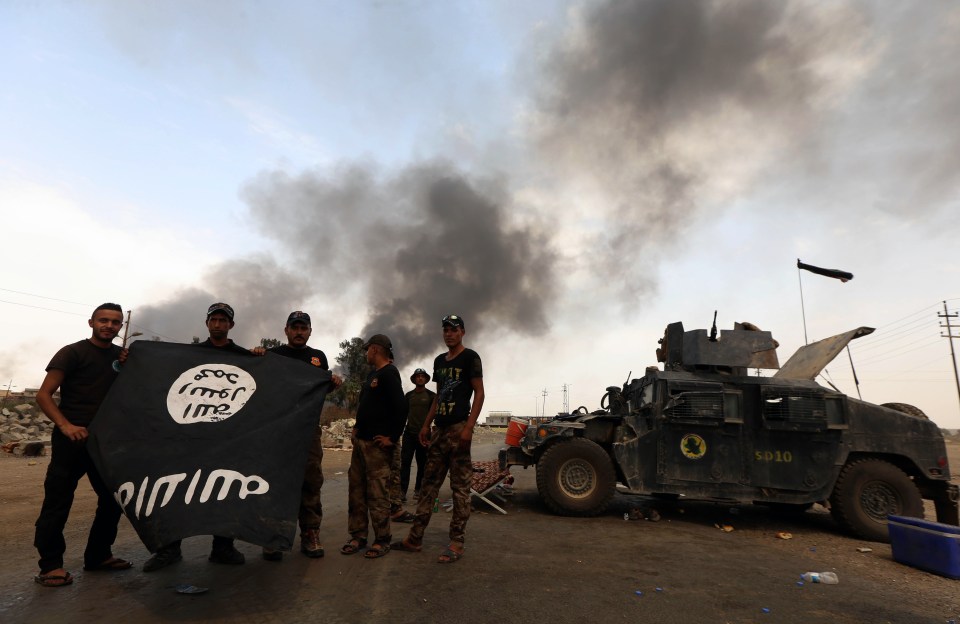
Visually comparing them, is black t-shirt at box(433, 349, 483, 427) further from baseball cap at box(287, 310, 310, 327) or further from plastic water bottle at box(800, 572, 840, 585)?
plastic water bottle at box(800, 572, 840, 585)

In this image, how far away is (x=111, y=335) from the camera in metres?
3.65

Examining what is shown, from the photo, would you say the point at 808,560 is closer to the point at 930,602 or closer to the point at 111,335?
the point at 930,602

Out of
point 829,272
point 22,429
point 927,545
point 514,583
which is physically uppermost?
point 829,272

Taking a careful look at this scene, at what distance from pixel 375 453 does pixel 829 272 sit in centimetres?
949

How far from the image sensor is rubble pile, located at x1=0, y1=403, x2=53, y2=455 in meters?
12.3

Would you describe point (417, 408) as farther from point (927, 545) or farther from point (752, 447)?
point (927, 545)

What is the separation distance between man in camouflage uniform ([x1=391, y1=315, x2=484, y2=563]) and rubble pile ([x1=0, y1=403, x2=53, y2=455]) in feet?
43.6

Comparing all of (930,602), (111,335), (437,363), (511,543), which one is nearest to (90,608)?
(111,335)

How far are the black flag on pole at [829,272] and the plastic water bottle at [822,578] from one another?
6885 millimetres

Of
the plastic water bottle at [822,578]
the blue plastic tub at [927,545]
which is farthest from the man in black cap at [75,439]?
the blue plastic tub at [927,545]

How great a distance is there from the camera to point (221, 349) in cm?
393

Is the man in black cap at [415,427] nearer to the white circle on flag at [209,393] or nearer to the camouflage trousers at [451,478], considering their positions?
→ the camouflage trousers at [451,478]

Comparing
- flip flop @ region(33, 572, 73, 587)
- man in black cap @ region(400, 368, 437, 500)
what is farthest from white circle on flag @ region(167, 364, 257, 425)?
man in black cap @ region(400, 368, 437, 500)

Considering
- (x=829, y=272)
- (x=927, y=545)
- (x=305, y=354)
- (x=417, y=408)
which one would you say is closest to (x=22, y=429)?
(x=417, y=408)
